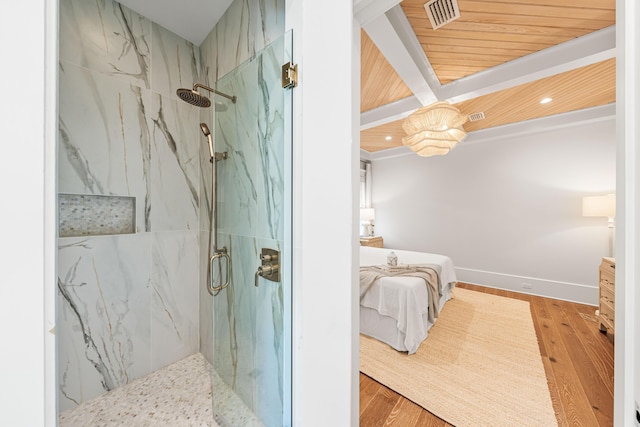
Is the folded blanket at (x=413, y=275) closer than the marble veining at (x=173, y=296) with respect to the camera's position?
No

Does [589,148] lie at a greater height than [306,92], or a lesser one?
greater

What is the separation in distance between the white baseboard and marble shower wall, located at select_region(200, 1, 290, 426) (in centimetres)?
417

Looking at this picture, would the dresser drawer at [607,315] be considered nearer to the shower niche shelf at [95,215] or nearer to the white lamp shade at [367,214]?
the white lamp shade at [367,214]

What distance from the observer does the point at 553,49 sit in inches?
77.4

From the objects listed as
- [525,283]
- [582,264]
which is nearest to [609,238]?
[582,264]

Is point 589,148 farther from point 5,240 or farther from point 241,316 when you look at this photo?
point 5,240

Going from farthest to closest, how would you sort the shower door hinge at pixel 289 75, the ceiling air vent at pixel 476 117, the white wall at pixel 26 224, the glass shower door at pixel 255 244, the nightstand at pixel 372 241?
the nightstand at pixel 372 241 → the ceiling air vent at pixel 476 117 → the glass shower door at pixel 255 244 → the shower door hinge at pixel 289 75 → the white wall at pixel 26 224

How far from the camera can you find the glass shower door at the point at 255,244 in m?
1.00

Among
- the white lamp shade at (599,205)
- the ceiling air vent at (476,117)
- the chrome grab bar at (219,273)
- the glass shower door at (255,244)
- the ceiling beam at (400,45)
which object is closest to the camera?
the glass shower door at (255,244)

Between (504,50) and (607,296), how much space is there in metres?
2.62

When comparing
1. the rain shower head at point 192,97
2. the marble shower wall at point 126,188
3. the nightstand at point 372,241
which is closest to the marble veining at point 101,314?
the marble shower wall at point 126,188

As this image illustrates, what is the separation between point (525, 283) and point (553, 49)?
3207 millimetres

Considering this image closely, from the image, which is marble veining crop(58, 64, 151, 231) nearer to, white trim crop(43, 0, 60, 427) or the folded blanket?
white trim crop(43, 0, 60, 427)

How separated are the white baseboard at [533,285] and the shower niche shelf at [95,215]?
15.6 ft
